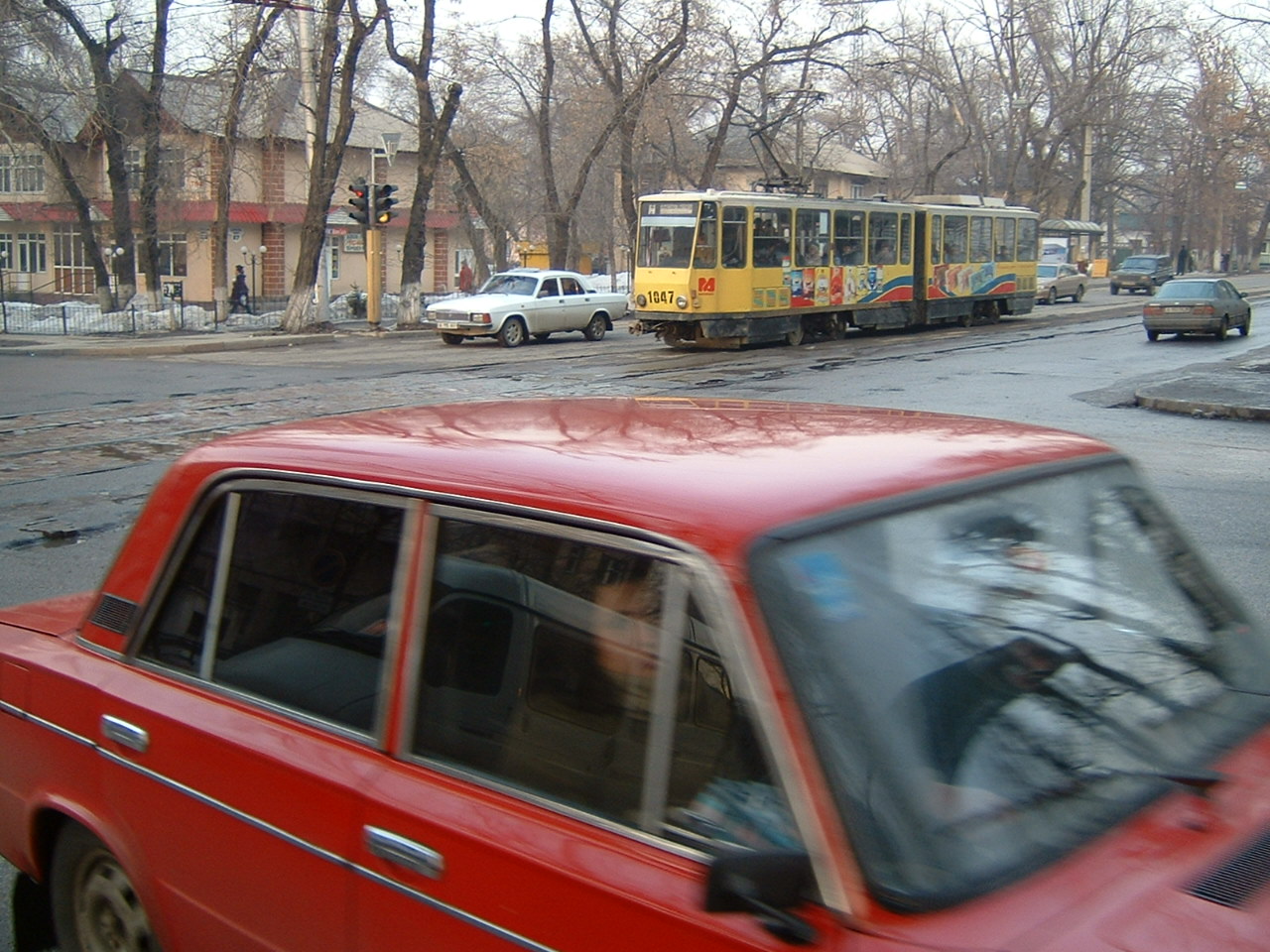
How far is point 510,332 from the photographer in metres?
29.8

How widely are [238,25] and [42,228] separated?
2851 centimetres

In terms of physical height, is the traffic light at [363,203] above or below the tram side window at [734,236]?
above

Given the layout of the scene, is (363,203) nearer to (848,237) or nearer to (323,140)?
(323,140)

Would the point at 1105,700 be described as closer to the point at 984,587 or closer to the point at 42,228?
the point at 984,587

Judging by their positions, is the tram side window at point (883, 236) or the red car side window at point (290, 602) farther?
the tram side window at point (883, 236)

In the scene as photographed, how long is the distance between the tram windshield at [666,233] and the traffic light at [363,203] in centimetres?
828

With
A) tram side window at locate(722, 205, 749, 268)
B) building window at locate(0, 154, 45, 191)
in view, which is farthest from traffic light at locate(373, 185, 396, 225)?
building window at locate(0, 154, 45, 191)

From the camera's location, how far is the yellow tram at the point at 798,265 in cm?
2702

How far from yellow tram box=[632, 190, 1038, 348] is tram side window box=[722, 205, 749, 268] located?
0.02 meters

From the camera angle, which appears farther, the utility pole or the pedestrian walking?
the pedestrian walking

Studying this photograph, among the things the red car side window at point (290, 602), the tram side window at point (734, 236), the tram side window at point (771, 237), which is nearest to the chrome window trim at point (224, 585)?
the red car side window at point (290, 602)

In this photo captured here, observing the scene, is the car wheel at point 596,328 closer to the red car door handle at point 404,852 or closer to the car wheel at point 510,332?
the car wheel at point 510,332

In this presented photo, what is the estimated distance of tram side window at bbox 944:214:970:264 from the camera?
3428cm

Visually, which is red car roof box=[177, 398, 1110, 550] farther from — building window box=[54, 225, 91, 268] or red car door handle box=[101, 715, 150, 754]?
building window box=[54, 225, 91, 268]
